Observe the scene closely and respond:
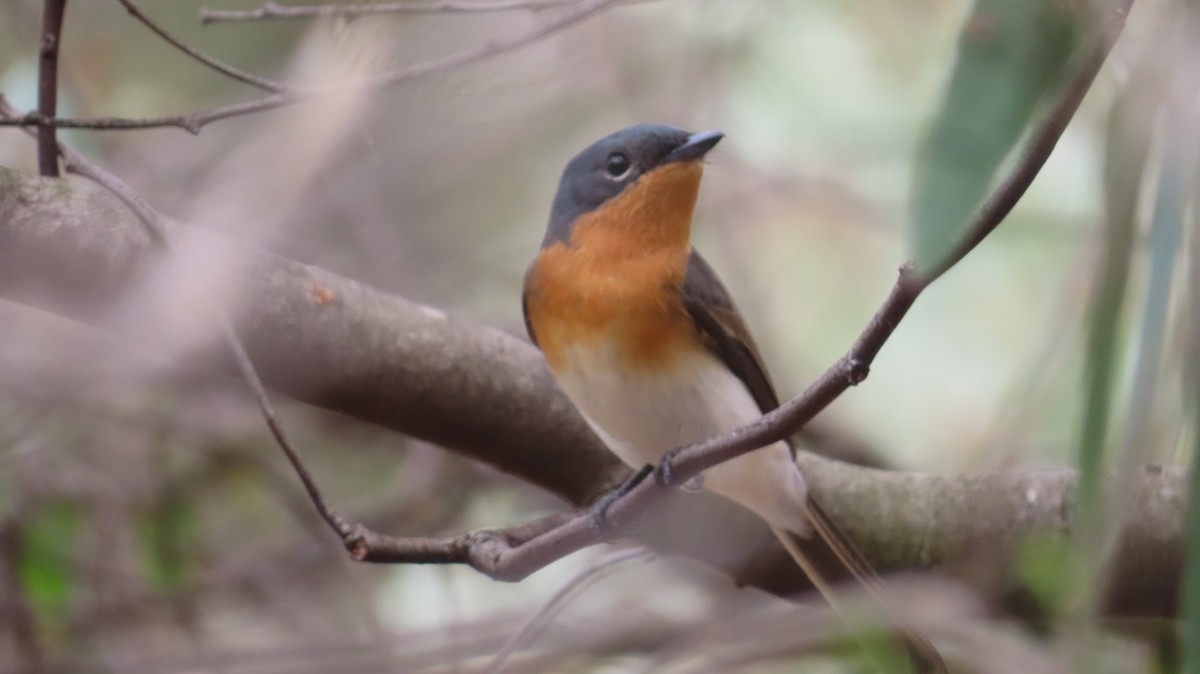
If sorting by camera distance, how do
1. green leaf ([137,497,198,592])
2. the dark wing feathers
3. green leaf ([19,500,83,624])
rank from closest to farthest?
the dark wing feathers
green leaf ([19,500,83,624])
green leaf ([137,497,198,592])

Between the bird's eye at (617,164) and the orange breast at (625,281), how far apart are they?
0.23 feet

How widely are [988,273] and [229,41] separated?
2.74 metres

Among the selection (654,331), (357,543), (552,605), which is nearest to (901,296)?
(357,543)

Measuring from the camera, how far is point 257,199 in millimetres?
2371

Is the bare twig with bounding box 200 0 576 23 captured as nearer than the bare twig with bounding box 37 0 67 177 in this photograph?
No

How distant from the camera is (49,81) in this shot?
66.7 inches

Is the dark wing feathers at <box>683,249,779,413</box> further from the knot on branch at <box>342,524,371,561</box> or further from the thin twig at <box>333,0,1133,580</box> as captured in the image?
the knot on branch at <box>342,524,371,561</box>

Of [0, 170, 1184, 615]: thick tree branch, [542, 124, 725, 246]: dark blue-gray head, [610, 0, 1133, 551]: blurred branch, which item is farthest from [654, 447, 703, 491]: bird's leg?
[542, 124, 725, 246]: dark blue-gray head

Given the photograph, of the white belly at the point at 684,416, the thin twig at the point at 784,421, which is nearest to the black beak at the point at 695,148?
the white belly at the point at 684,416

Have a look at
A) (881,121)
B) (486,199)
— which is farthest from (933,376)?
(486,199)

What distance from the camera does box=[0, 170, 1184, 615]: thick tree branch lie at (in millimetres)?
1720

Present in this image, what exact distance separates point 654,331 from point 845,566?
1.97 feet

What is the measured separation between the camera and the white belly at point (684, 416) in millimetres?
2189

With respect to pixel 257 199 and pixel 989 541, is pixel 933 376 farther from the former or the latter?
pixel 257 199
